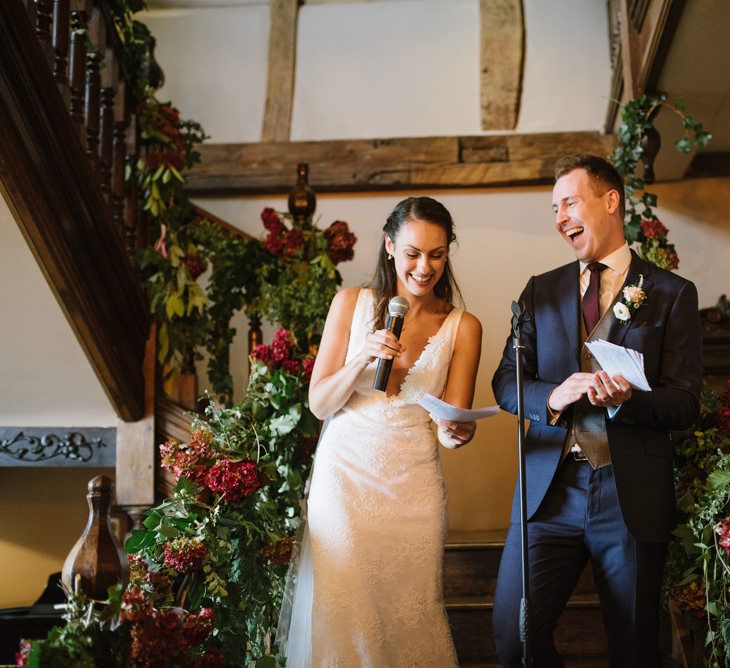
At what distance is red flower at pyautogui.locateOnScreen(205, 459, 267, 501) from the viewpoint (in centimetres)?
273

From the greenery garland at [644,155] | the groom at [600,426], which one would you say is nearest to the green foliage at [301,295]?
the groom at [600,426]

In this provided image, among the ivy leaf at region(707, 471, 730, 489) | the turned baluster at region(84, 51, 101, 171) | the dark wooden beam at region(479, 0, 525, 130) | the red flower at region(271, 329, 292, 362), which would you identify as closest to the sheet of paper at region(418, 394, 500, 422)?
the ivy leaf at region(707, 471, 730, 489)

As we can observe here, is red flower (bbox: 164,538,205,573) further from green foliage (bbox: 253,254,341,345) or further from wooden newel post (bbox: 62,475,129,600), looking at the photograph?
green foliage (bbox: 253,254,341,345)

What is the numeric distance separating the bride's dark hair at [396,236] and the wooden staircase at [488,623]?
4.82 ft

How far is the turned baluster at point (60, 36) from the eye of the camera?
3225 mm

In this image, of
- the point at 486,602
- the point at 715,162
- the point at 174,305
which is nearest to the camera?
the point at 486,602

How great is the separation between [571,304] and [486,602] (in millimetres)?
1692

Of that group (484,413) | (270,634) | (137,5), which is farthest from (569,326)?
(137,5)

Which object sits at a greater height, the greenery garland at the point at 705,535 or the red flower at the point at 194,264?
the red flower at the point at 194,264

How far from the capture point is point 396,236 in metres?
2.88

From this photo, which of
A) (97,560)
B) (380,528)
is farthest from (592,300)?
(97,560)

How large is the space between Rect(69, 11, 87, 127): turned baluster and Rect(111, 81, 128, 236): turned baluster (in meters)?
0.45

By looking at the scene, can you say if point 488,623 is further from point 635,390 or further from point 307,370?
point 635,390

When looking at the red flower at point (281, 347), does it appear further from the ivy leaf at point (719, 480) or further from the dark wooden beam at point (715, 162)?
the dark wooden beam at point (715, 162)
